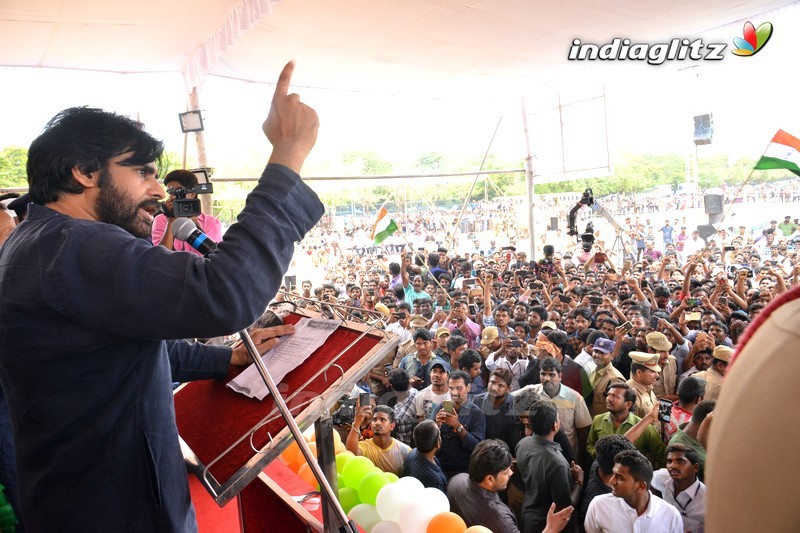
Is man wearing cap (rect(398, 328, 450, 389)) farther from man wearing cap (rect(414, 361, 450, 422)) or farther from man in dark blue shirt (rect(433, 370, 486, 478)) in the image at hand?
man in dark blue shirt (rect(433, 370, 486, 478))

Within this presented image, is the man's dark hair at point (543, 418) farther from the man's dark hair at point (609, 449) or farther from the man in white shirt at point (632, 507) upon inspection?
the man in white shirt at point (632, 507)

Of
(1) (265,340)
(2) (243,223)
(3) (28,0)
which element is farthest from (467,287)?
(2) (243,223)

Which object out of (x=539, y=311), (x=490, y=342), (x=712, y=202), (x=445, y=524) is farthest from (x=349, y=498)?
(x=712, y=202)

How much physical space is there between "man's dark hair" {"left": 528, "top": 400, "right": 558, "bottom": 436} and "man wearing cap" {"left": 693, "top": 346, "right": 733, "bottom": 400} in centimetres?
132

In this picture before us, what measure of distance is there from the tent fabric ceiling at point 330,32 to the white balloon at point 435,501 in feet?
12.3

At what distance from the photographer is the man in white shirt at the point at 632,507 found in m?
2.96

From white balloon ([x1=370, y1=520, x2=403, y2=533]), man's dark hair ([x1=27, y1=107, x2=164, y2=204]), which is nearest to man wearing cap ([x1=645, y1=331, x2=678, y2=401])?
white balloon ([x1=370, y1=520, x2=403, y2=533])

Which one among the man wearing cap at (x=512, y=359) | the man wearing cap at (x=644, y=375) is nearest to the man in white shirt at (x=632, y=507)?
the man wearing cap at (x=644, y=375)

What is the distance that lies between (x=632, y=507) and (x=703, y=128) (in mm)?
9009

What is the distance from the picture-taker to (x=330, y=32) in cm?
588

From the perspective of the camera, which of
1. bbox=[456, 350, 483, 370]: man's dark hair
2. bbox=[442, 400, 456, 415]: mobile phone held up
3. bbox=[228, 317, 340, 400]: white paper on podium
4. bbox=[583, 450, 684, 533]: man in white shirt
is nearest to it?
bbox=[228, 317, 340, 400]: white paper on podium

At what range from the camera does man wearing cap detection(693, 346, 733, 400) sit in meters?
4.21

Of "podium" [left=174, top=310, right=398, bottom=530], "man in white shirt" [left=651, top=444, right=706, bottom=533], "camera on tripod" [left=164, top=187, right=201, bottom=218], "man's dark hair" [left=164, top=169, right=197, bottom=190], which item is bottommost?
"man in white shirt" [left=651, top=444, right=706, bottom=533]

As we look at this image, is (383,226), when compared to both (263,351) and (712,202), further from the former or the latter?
(263,351)
